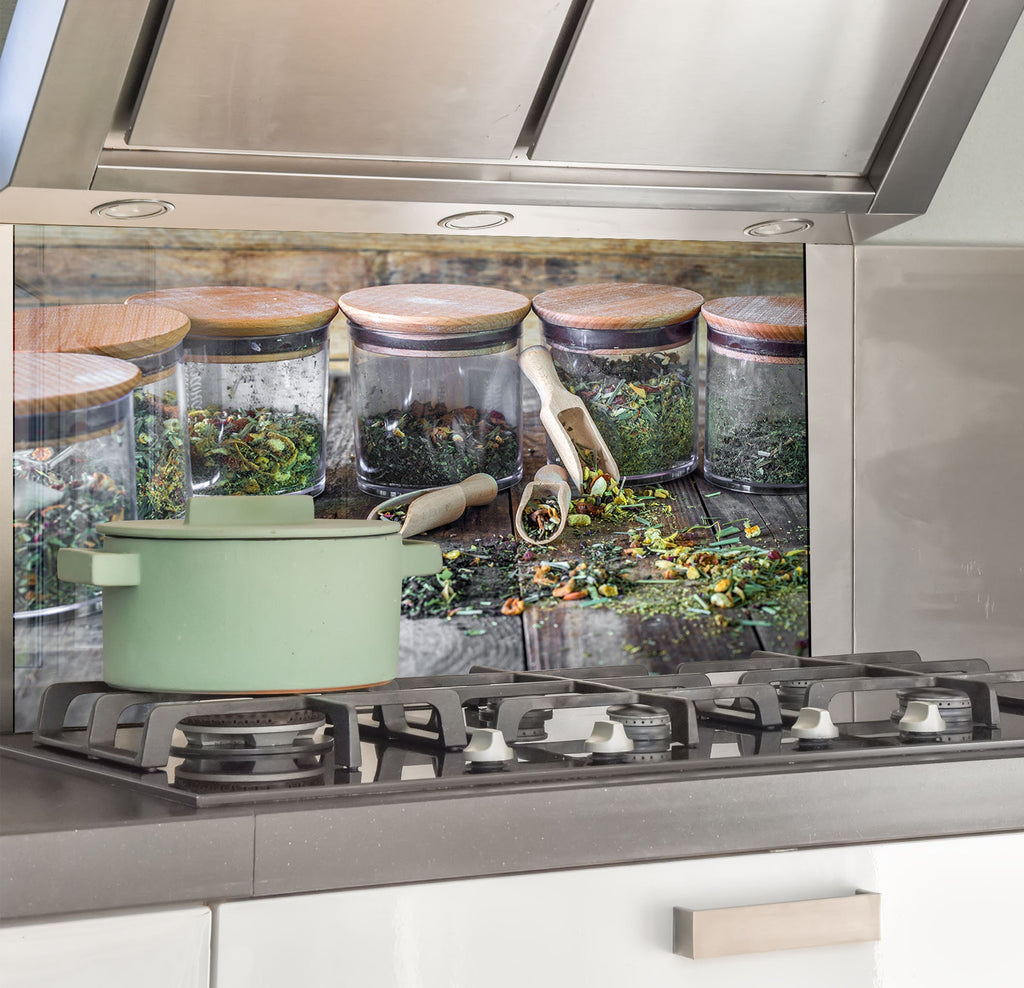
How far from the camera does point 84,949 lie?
0.71m

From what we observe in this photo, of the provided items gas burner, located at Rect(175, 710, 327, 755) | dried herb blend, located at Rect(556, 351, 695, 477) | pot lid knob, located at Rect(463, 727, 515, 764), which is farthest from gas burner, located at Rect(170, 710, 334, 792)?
dried herb blend, located at Rect(556, 351, 695, 477)

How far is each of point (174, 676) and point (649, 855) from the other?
0.41 meters

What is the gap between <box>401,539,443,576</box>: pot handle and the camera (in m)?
1.10

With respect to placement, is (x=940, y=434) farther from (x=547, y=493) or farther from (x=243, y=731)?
(x=243, y=731)

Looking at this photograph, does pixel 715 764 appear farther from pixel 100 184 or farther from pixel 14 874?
pixel 100 184

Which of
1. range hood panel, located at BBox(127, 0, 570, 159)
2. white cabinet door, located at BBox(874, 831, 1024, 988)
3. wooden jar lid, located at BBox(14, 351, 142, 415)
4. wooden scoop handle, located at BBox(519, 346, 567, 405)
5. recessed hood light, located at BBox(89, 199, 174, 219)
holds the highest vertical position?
range hood panel, located at BBox(127, 0, 570, 159)

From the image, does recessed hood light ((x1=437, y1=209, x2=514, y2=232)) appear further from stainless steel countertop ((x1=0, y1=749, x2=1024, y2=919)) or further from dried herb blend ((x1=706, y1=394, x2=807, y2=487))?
stainless steel countertop ((x1=0, y1=749, x2=1024, y2=919))

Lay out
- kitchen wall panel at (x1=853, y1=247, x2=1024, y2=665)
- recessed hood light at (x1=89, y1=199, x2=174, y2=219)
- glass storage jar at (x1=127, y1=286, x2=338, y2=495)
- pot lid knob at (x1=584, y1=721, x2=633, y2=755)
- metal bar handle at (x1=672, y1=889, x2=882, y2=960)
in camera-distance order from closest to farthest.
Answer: metal bar handle at (x1=672, y1=889, x2=882, y2=960)
pot lid knob at (x1=584, y1=721, x2=633, y2=755)
recessed hood light at (x1=89, y1=199, x2=174, y2=219)
glass storage jar at (x1=127, y1=286, x2=338, y2=495)
kitchen wall panel at (x1=853, y1=247, x2=1024, y2=665)

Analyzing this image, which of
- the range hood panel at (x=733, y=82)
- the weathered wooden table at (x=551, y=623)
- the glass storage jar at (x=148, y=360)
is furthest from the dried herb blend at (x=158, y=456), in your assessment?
the range hood panel at (x=733, y=82)

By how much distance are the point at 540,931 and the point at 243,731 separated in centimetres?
28

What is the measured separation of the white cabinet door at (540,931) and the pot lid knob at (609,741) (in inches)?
4.5

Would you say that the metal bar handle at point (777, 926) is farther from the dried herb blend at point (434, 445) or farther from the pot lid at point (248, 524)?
the dried herb blend at point (434, 445)

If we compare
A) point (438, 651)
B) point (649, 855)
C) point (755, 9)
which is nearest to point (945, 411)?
point (755, 9)

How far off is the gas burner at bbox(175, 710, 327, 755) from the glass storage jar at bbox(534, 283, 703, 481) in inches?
24.1
